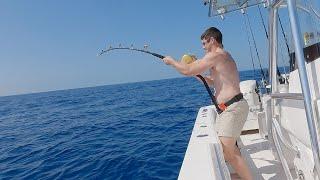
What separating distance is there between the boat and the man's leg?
4.1 inches

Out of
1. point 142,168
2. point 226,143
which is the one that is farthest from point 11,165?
point 226,143

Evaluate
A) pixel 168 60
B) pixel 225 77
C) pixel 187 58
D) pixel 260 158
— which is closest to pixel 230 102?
pixel 225 77

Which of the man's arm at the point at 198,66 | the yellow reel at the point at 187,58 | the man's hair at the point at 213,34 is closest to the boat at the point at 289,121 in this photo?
the man's hair at the point at 213,34

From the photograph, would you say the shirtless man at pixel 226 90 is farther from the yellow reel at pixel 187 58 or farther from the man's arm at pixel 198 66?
the yellow reel at pixel 187 58

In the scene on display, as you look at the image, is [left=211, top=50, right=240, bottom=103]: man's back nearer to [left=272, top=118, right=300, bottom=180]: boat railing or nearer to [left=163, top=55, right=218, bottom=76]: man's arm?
[left=163, top=55, right=218, bottom=76]: man's arm

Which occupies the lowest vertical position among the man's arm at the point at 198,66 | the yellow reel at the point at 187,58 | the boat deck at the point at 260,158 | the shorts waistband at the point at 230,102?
A: the boat deck at the point at 260,158

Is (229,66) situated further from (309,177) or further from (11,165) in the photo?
(11,165)

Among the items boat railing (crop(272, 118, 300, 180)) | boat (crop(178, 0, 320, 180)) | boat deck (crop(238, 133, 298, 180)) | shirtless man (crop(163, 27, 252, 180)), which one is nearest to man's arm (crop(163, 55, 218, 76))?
shirtless man (crop(163, 27, 252, 180))

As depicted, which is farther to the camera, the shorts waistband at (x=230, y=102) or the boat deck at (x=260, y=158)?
the boat deck at (x=260, y=158)

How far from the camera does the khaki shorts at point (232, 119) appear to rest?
298 centimetres

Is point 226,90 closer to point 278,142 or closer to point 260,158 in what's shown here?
point 278,142

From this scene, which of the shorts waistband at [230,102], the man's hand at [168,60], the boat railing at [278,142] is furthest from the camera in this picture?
the man's hand at [168,60]

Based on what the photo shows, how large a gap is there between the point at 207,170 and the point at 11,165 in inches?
297

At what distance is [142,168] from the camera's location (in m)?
6.61
